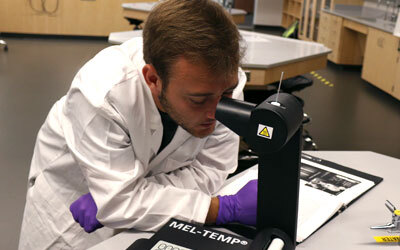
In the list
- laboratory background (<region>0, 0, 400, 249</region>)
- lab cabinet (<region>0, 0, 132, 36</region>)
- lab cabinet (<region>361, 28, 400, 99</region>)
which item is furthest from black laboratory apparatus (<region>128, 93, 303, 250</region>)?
lab cabinet (<region>0, 0, 132, 36</region>)

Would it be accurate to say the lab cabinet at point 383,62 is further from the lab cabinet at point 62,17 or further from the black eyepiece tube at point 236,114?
the black eyepiece tube at point 236,114

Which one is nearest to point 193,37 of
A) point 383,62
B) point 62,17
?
point 383,62

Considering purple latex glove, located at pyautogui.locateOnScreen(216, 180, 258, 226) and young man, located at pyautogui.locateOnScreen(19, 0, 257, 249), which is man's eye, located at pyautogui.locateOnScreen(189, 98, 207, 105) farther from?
purple latex glove, located at pyautogui.locateOnScreen(216, 180, 258, 226)

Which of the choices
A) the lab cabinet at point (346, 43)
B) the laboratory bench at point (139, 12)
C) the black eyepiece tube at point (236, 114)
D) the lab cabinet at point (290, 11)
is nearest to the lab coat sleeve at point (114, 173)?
the black eyepiece tube at point (236, 114)

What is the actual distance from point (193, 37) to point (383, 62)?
4779mm

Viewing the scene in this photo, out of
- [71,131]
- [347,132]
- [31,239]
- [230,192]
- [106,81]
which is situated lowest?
[347,132]

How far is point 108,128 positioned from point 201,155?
1.07ft

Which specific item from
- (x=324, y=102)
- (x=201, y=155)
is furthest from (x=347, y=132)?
(x=201, y=155)

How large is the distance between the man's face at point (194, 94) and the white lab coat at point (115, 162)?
4.4 inches

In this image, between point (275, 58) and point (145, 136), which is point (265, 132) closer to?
point (145, 136)

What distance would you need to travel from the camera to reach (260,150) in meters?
0.64

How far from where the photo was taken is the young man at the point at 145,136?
887mm

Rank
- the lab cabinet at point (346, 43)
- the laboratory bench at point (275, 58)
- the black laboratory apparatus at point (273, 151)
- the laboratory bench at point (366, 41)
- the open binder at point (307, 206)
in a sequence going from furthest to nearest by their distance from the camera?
the lab cabinet at point (346, 43) → the laboratory bench at point (366, 41) → the laboratory bench at point (275, 58) → the open binder at point (307, 206) → the black laboratory apparatus at point (273, 151)

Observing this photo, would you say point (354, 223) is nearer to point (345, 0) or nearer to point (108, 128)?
point (108, 128)
